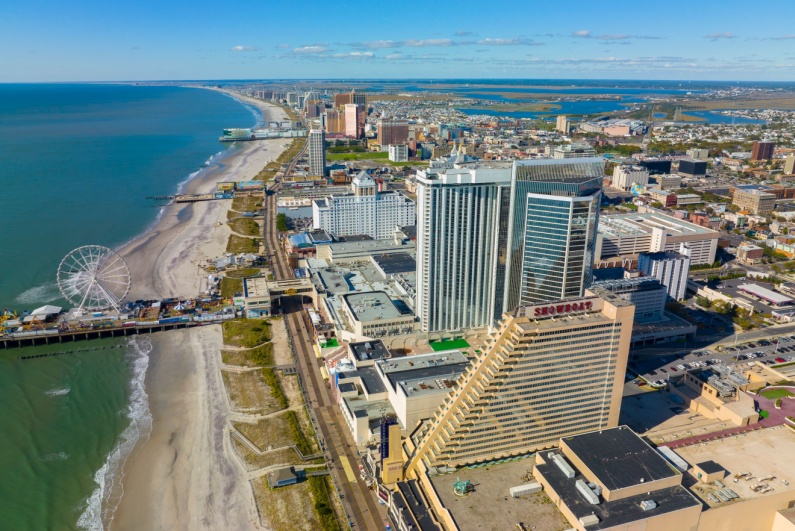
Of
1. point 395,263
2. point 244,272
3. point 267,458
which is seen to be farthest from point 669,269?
point 244,272

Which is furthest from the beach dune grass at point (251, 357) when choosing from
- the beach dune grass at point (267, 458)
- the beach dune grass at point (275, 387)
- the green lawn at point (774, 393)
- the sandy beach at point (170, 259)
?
the green lawn at point (774, 393)

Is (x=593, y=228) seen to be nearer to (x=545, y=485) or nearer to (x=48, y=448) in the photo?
(x=545, y=485)

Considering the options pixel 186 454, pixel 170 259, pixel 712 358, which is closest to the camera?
pixel 186 454

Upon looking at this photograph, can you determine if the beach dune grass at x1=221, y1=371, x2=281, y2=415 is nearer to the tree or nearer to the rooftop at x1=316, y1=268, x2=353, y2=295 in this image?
the rooftop at x1=316, y1=268, x2=353, y2=295

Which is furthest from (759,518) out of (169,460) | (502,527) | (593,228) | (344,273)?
(344,273)

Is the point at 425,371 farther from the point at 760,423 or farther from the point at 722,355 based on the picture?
the point at 722,355

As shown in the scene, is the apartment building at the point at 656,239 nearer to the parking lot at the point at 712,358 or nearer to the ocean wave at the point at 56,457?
the parking lot at the point at 712,358

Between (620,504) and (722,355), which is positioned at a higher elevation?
(620,504)
